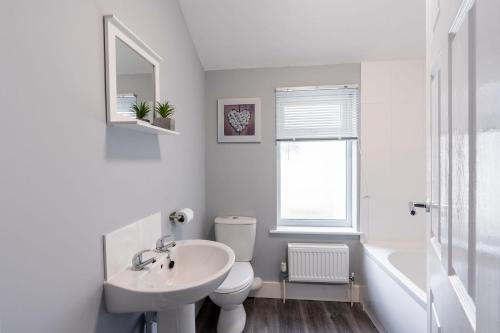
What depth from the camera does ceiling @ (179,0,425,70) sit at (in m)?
1.80

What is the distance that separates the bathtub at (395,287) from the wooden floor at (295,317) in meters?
0.16

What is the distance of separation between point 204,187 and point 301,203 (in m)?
0.99

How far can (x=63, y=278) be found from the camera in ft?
2.56

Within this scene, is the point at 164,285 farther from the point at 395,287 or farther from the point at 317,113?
the point at 317,113

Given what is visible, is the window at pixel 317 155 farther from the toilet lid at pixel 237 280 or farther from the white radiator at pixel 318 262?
the toilet lid at pixel 237 280

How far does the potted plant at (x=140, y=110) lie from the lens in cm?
116

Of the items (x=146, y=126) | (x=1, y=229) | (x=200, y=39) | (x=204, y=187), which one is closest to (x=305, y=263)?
(x=204, y=187)

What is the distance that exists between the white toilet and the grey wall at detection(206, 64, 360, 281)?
0.51 feet

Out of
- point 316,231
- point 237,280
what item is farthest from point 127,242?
point 316,231

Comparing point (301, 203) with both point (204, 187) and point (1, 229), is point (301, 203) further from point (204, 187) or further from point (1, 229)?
point (1, 229)

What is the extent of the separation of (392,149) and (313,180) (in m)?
0.76

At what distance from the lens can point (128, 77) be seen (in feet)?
3.74

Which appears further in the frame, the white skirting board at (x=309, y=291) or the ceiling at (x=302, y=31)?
the white skirting board at (x=309, y=291)

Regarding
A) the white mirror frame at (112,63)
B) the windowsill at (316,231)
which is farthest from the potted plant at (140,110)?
the windowsill at (316,231)
